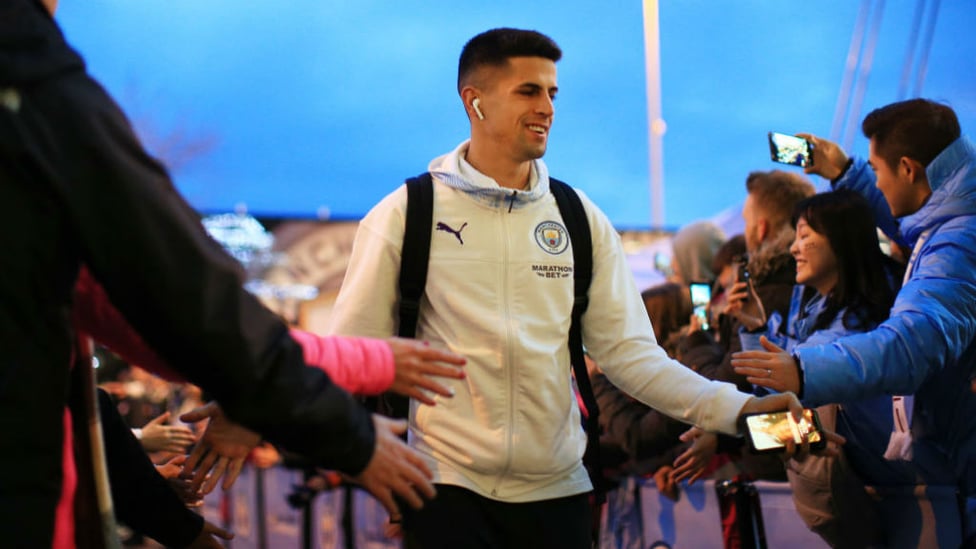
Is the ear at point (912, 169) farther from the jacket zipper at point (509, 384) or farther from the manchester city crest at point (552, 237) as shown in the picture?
the jacket zipper at point (509, 384)

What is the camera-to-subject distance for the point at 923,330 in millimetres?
3596

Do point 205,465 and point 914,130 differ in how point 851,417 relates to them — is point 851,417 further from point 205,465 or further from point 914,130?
point 205,465

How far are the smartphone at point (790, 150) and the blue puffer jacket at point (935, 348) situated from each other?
70cm

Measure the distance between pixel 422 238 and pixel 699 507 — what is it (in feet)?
8.00

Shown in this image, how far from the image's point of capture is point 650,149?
7.09 m

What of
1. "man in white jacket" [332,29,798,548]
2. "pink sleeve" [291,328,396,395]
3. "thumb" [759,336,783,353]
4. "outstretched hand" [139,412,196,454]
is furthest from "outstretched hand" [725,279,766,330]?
"pink sleeve" [291,328,396,395]

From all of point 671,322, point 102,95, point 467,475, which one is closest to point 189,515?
point 467,475

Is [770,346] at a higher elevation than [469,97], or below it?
below

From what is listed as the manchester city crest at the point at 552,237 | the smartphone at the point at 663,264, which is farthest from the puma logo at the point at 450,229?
the smartphone at the point at 663,264

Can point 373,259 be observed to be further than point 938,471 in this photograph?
No

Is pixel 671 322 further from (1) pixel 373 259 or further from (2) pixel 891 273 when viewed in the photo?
(1) pixel 373 259

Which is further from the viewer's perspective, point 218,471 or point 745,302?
point 745,302

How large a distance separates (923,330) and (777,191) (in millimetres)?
1906

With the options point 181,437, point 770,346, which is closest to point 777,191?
point 770,346
